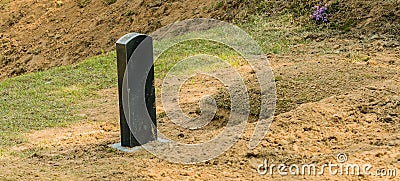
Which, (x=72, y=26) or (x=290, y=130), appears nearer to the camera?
(x=290, y=130)

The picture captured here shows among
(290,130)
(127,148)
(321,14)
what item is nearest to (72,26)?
(321,14)

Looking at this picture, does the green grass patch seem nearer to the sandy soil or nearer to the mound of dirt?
the sandy soil

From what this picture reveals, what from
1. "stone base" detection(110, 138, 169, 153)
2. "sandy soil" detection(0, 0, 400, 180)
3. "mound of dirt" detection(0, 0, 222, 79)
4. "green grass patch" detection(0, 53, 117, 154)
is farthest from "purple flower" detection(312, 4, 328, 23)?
"stone base" detection(110, 138, 169, 153)

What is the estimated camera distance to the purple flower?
954cm

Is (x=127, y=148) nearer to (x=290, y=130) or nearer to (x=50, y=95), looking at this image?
(x=290, y=130)

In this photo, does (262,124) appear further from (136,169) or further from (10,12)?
(10,12)

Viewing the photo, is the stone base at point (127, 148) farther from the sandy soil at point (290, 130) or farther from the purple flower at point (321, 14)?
the purple flower at point (321, 14)

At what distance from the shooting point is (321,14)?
959 cm

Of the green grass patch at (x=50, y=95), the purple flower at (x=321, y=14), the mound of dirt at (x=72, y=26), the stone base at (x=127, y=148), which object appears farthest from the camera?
the mound of dirt at (x=72, y=26)

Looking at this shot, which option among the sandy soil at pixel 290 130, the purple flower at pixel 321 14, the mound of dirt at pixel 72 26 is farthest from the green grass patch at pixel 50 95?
the purple flower at pixel 321 14

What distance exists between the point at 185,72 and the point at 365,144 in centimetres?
387

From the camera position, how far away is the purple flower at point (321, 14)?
954cm

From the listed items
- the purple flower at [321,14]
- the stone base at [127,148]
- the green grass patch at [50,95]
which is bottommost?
the stone base at [127,148]

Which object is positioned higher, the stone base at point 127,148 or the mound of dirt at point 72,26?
the mound of dirt at point 72,26
